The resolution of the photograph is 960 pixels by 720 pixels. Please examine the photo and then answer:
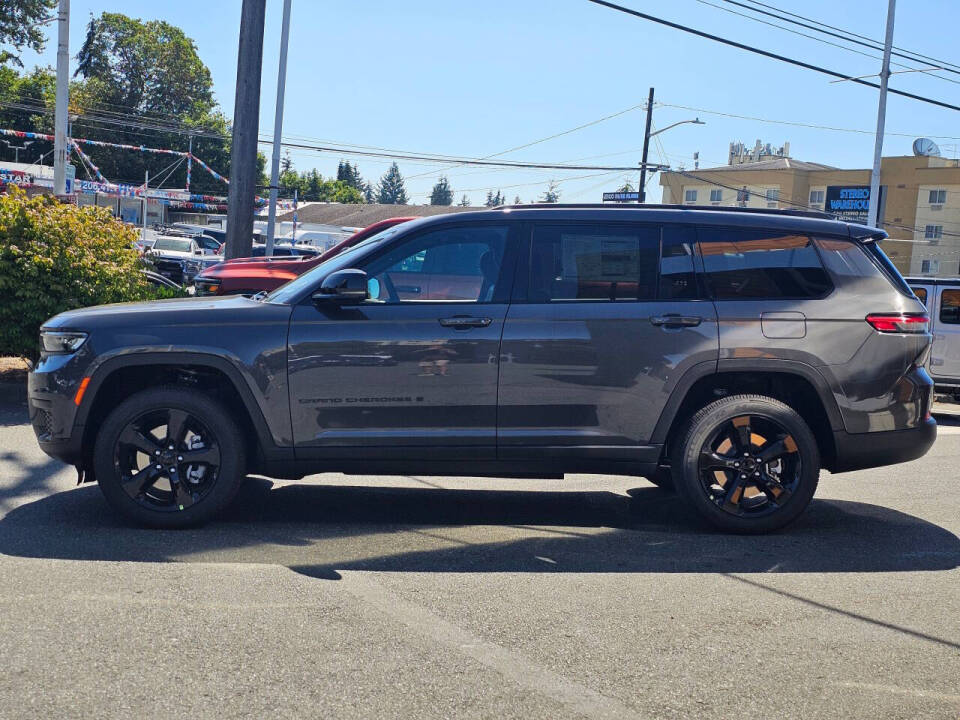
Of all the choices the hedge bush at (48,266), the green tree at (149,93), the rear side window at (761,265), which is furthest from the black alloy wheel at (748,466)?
the green tree at (149,93)

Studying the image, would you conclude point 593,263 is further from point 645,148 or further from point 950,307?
point 645,148

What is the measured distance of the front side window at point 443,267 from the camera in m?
5.82

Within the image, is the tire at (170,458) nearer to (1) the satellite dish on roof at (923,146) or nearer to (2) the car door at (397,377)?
(2) the car door at (397,377)

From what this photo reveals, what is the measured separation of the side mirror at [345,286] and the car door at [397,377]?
0.33 ft

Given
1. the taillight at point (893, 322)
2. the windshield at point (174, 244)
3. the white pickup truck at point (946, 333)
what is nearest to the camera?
the taillight at point (893, 322)

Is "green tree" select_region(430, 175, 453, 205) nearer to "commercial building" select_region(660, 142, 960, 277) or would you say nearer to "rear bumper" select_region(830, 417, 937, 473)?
"commercial building" select_region(660, 142, 960, 277)

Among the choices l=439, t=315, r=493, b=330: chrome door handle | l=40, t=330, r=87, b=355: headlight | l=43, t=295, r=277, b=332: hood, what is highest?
l=439, t=315, r=493, b=330: chrome door handle

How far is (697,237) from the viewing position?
6027mm

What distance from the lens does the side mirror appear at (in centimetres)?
558

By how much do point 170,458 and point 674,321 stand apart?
9.66ft

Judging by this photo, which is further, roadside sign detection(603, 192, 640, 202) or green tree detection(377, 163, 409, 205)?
green tree detection(377, 163, 409, 205)

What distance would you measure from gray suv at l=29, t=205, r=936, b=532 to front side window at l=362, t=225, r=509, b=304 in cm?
1

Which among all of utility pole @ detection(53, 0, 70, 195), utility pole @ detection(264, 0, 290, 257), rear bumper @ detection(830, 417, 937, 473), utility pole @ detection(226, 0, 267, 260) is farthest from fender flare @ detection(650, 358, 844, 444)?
utility pole @ detection(264, 0, 290, 257)

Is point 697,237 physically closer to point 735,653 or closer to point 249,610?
point 735,653
